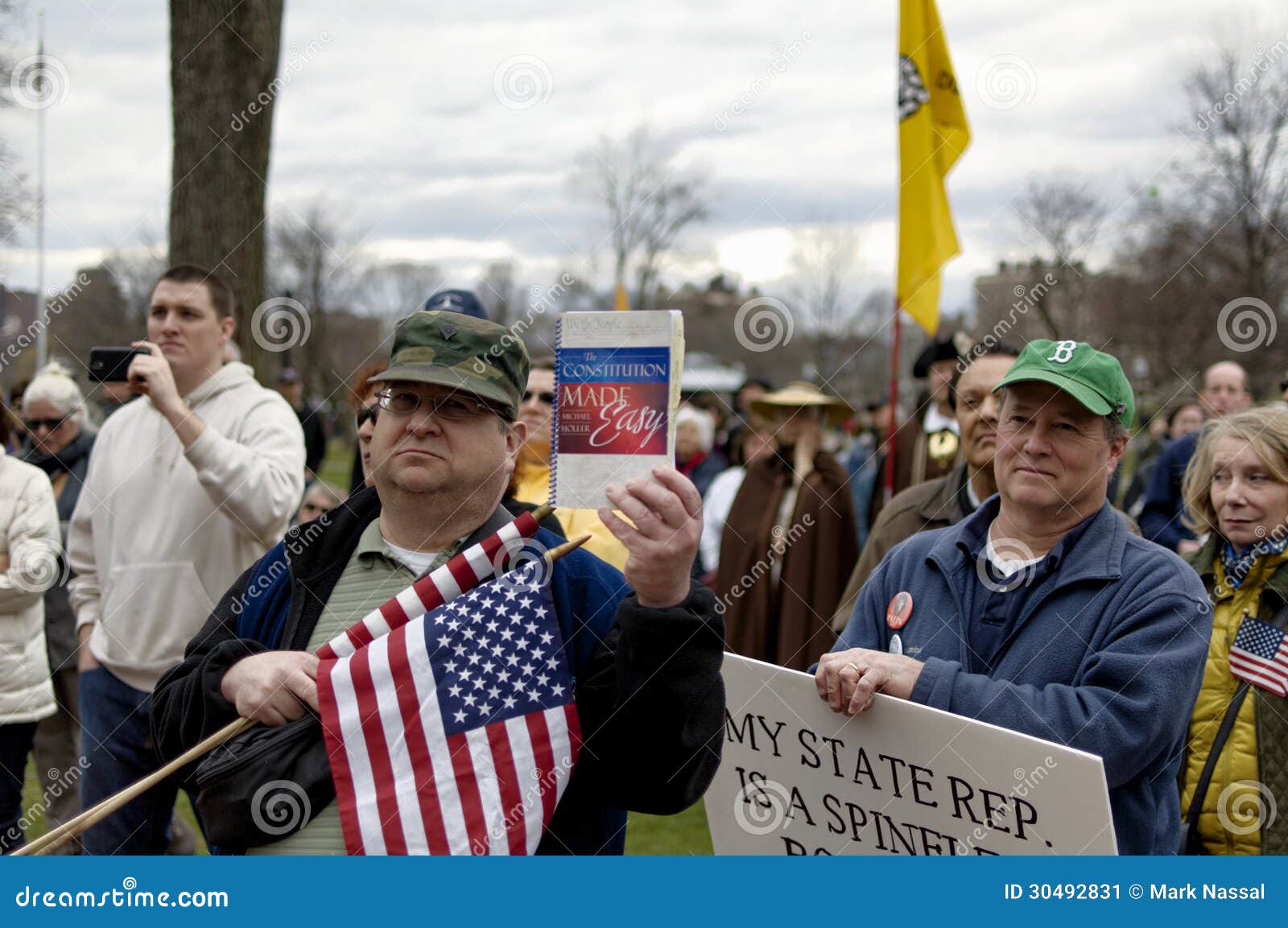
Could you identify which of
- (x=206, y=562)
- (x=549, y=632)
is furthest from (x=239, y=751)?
(x=206, y=562)

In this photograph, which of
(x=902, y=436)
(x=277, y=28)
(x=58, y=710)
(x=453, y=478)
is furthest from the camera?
(x=277, y=28)

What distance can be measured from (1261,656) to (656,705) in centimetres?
227

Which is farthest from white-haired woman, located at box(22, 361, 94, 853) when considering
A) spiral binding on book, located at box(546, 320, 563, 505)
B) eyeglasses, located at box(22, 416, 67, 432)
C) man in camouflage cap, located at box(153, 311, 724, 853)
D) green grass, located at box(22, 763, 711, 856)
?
spiral binding on book, located at box(546, 320, 563, 505)

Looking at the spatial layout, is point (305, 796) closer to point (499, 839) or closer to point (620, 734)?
point (499, 839)

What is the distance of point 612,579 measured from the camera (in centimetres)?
268

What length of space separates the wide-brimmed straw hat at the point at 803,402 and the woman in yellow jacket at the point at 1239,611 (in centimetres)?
300

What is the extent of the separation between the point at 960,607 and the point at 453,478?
1.29 meters

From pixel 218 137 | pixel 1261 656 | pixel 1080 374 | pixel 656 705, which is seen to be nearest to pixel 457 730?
pixel 656 705

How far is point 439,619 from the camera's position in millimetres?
2539
